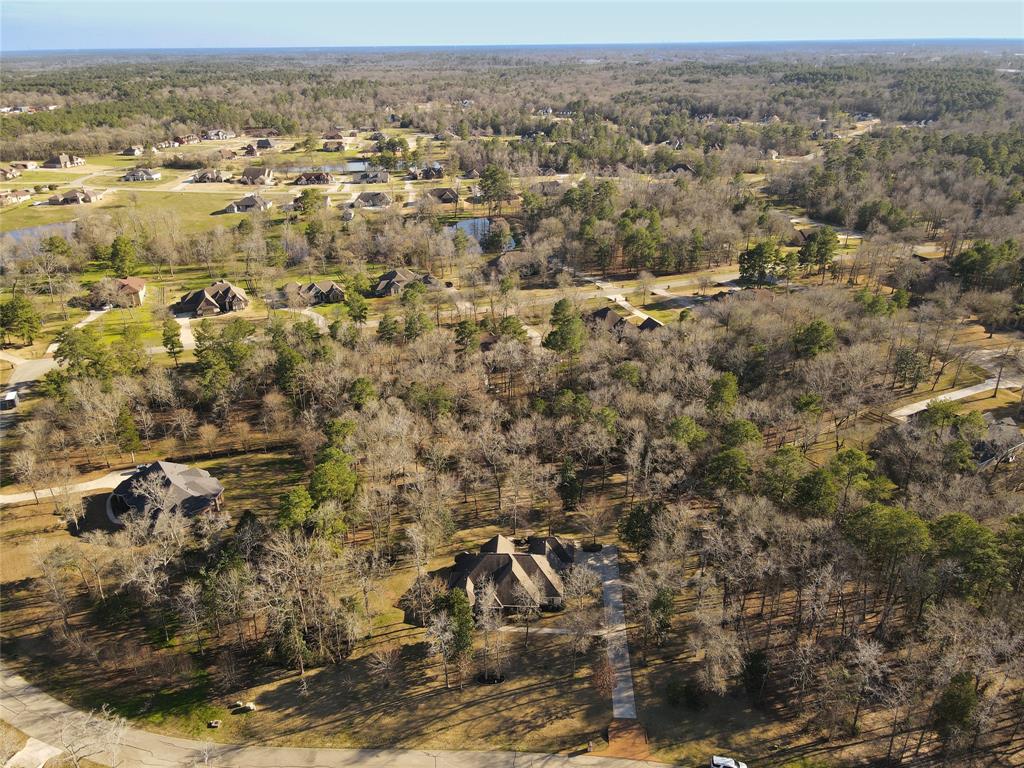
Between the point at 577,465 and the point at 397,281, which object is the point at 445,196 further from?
the point at 577,465

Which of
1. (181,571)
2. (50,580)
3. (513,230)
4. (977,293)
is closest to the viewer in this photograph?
(50,580)

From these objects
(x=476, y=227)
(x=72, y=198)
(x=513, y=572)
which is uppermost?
(x=72, y=198)

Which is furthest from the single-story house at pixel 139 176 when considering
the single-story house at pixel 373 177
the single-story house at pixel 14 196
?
the single-story house at pixel 373 177

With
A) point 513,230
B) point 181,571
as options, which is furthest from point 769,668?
point 513,230

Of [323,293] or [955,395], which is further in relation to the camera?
[323,293]

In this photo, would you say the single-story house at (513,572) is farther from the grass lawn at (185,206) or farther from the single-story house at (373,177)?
the single-story house at (373,177)

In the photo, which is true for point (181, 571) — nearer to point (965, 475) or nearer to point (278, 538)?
point (278, 538)

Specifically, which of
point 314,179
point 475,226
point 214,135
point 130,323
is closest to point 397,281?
point 130,323
